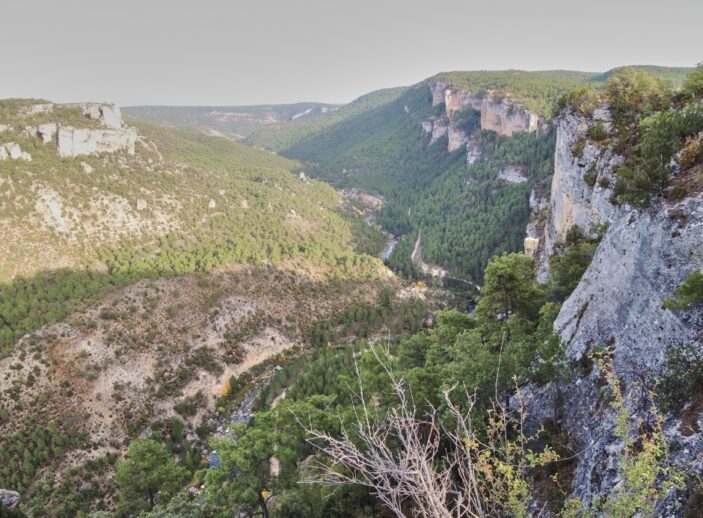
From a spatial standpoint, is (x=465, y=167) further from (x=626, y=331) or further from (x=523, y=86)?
(x=626, y=331)

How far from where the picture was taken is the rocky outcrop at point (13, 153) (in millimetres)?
56188

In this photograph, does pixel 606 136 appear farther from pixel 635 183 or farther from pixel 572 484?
pixel 572 484

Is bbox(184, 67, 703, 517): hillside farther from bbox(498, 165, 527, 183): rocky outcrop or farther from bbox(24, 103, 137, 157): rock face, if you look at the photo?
bbox(24, 103, 137, 157): rock face

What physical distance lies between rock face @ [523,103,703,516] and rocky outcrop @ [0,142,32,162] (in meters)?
73.0

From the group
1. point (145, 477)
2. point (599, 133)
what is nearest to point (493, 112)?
point (599, 133)

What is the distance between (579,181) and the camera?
102 feet

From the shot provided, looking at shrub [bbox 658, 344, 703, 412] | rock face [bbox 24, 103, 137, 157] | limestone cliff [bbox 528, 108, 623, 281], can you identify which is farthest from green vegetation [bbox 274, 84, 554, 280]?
shrub [bbox 658, 344, 703, 412]

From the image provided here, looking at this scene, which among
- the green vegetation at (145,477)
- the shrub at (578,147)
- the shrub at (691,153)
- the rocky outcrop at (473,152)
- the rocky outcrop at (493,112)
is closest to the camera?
the shrub at (691,153)

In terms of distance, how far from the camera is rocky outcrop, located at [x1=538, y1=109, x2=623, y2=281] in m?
26.3

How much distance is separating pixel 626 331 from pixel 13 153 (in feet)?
249

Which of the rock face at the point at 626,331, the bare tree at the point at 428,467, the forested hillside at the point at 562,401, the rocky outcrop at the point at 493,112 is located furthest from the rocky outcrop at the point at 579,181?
the rocky outcrop at the point at 493,112

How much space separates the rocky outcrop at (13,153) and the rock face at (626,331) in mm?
73027

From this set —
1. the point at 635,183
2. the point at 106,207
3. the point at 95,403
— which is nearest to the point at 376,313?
the point at 95,403

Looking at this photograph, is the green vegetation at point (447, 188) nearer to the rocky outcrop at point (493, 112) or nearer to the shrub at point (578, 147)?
the rocky outcrop at point (493, 112)
